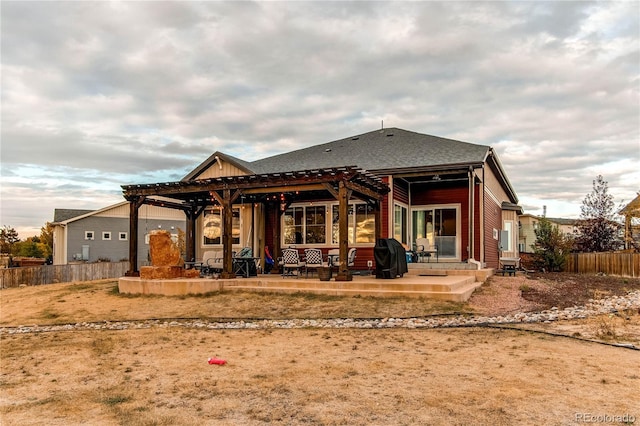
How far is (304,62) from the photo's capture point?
14359 millimetres

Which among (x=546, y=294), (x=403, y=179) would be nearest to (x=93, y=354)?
(x=546, y=294)

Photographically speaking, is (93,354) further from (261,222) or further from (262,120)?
(262,120)

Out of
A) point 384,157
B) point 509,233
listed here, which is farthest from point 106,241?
point 509,233

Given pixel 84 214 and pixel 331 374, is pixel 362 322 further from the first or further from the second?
pixel 84 214

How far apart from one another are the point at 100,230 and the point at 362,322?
26.4 meters

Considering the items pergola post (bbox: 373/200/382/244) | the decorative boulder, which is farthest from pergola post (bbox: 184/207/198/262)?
pergola post (bbox: 373/200/382/244)

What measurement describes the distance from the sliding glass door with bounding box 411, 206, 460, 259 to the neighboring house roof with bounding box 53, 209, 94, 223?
22770 millimetres

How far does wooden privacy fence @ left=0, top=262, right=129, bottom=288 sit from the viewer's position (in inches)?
719

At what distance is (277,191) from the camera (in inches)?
500

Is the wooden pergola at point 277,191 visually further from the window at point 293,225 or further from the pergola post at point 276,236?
the window at point 293,225

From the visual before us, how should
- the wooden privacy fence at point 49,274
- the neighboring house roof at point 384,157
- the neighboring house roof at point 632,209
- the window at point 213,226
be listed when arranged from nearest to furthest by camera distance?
the neighboring house roof at point 384,157 → the window at point 213,226 → the wooden privacy fence at point 49,274 → the neighboring house roof at point 632,209

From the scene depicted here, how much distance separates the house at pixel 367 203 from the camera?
13945mm

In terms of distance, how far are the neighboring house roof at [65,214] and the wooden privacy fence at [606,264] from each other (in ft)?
90.3

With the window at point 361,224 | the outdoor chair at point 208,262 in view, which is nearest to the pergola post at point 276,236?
the outdoor chair at point 208,262
